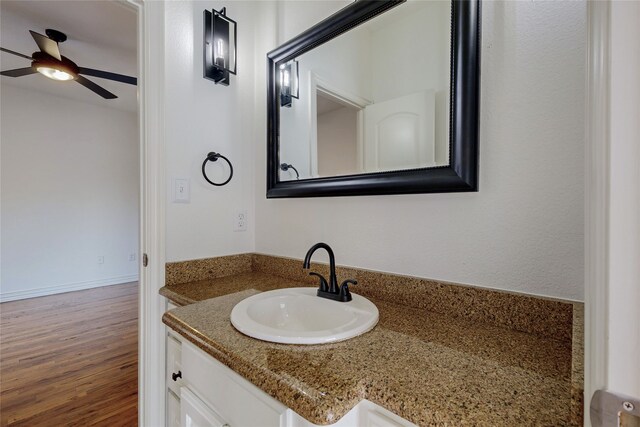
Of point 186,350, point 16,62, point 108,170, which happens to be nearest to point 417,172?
point 186,350

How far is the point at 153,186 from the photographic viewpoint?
121 cm

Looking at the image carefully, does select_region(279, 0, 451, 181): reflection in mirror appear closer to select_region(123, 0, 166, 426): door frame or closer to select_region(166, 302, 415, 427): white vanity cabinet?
select_region(123, 0, 166, 426): door frame

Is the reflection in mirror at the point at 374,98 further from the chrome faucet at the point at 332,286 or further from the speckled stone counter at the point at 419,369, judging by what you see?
the speckled stone counter at the point at 419,369

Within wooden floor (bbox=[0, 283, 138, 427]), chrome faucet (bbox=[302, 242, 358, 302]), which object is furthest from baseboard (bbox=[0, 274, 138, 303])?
chrome faucet (bbox=[302, 242, 358, 302])

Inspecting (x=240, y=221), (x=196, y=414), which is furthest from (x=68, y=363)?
(x=196, y=414)

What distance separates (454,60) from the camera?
856 mm

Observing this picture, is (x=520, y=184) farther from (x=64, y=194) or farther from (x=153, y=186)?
(x=64, y=194)

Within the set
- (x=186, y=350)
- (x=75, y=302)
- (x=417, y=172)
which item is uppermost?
(x=417, y=172)

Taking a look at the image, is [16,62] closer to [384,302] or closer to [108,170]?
[108,170]

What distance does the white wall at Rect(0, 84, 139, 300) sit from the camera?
3.45m

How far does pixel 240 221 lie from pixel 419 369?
3.80ft

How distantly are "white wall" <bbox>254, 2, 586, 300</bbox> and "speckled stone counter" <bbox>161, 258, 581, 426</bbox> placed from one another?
0.16 meters

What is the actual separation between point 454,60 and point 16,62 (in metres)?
4.20

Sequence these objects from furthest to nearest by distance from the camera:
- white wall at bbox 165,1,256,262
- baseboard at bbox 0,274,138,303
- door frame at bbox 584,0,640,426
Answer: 1. baseboard at bbox 0,274,138,303
2. white wall at bbox 165,1,256,262
3. door frame at bbox 584,0,640,426
